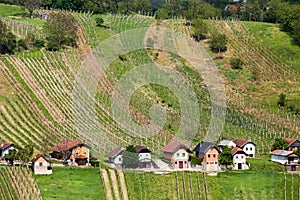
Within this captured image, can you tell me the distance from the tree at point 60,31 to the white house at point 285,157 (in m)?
37.9

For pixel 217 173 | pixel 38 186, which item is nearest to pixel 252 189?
pixel 217 173

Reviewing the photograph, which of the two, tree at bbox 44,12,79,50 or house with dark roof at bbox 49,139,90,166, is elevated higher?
tree at bbox 44,12,79,50

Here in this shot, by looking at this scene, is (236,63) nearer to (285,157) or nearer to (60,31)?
(60,31)

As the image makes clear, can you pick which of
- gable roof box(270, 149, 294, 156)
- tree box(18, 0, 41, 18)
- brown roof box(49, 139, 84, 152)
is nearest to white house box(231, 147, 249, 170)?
gable roof box(270, 149, 294, 156)

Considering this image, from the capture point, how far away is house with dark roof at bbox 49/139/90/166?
63.5m

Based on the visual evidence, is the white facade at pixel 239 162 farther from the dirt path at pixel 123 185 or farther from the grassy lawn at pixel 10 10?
the grassy lawn at pixel 10 10

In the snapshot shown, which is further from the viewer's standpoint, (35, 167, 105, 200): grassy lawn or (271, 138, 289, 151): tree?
(271, 138, 289, 151): tree

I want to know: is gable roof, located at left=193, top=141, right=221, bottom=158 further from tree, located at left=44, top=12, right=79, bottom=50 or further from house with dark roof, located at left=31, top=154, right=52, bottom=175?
tree, located at left=44, top=12, right=79, bottom=50

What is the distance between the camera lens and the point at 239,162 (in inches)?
2589

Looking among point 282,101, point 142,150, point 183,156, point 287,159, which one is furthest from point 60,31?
point 287,159

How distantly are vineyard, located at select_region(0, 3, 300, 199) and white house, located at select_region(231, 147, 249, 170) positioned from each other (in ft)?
5.99

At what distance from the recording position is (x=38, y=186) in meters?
56.8

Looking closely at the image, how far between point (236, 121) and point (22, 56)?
27.0 metres

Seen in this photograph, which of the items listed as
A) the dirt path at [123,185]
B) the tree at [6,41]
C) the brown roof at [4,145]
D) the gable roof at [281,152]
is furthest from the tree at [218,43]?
the dirt path at [123,185]
